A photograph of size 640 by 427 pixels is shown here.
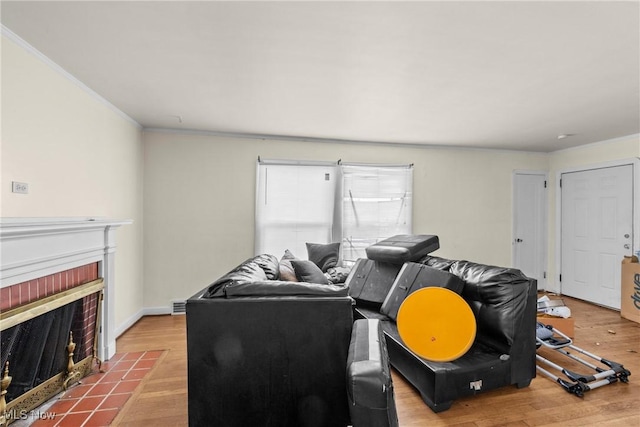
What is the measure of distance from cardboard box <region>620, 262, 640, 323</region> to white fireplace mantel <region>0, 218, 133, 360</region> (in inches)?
231

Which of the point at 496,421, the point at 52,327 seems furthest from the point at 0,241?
the point at 496,421

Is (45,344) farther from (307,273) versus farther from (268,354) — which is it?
(307,273)

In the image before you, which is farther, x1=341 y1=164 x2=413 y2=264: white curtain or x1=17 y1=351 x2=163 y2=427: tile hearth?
x1=341 y1=164 x2=413 y2=264: white curtain

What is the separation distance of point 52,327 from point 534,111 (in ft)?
15.2

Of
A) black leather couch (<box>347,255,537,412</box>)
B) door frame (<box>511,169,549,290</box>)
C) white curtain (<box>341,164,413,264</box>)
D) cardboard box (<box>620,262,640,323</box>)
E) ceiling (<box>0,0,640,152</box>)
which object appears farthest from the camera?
door frame (<box>511,169,549,290</box>)

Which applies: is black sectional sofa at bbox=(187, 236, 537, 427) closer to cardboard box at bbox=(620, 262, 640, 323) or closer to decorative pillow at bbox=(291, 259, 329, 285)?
decorative pillow at bbox=(291, 259, 329, 285)

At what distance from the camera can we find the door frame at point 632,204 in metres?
4.16

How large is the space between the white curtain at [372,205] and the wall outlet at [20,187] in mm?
3428

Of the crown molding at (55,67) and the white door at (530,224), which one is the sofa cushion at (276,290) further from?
the white door at (530,224)

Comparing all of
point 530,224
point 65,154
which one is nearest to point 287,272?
point 65,154

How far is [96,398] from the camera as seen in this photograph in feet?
7.23

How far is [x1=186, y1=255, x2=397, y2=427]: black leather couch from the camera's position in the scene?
172 centimetres

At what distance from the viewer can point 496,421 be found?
1958mm

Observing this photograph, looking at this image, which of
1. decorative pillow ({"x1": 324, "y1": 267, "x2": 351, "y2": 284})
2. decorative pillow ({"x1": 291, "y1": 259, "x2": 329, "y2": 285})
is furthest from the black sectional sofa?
decorative pillow ({"x1": 324, "y1": 267, "x2": 351, "y2": 284})
